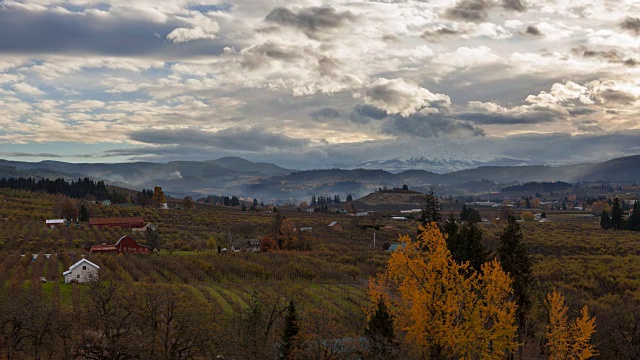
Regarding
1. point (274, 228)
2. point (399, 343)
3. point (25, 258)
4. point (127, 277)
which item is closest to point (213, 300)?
point (127, 277)

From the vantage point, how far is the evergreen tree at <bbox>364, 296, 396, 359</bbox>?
44281 mm

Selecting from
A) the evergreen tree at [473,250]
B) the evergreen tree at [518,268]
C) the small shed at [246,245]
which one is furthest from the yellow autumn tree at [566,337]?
the small shed at [246,245]

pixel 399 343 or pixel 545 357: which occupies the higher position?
pixel 399 343

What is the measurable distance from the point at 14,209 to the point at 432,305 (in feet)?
614

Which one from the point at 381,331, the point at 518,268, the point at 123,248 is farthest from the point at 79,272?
the point at 518,268

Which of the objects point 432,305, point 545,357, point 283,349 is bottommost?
point 545,357

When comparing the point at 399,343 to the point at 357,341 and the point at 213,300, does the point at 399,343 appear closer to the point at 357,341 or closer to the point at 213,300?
the point at 357,341

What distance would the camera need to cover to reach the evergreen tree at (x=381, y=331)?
44.3 meters

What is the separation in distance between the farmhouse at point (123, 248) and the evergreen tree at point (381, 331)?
281ft

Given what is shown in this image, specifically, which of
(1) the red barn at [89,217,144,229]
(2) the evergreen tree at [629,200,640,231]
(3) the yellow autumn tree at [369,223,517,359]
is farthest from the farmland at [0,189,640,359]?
(2) the evergreen tree at [629,200,640,231]

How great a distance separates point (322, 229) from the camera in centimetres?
17688

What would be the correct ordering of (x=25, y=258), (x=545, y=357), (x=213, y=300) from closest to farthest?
(x=545, y=357) → (x=213, y=300) → (x=25, y=258)

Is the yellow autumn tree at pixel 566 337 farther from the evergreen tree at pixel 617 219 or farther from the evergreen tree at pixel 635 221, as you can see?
the evergreen tree at pixel 617 219

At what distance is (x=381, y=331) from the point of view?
45.7m
